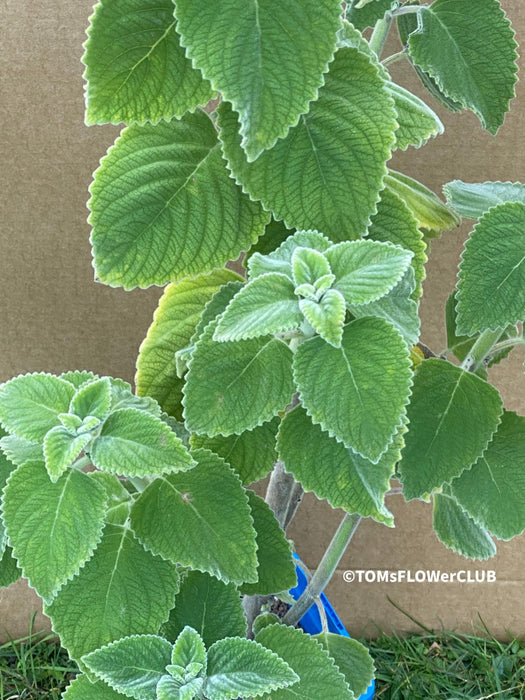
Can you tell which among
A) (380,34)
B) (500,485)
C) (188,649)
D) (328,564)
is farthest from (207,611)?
(380,34)

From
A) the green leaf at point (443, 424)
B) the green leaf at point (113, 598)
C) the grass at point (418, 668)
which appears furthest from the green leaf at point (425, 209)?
the grass at point (418, 668)

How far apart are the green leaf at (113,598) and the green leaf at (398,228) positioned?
0.28m

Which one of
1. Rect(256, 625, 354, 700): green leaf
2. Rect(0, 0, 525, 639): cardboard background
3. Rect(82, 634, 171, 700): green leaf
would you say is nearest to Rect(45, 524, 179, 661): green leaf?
Rect(82, 634, 171, 700): green leaf

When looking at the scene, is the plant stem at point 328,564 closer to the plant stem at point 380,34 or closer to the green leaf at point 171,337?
the green leaf at point 171,337

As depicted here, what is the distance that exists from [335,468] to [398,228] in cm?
18

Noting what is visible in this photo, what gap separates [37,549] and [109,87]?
0.98 ft

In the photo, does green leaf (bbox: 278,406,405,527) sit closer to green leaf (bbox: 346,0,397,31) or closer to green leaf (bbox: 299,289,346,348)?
green leaf (bbox: 299,289,346,348)

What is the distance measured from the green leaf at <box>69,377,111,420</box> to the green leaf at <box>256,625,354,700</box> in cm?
24

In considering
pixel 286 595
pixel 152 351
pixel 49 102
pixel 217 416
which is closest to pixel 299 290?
pixel 217 416

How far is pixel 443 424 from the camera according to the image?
608 mm

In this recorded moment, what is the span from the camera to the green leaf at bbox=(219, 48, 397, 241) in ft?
1.72

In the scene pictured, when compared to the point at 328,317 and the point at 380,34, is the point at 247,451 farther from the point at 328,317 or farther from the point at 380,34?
the point at 380,34

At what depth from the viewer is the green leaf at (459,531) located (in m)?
0.73

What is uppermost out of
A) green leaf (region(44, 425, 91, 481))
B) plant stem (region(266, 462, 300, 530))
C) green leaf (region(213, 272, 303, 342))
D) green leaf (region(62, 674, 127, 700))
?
green leaf (region(213, 272, 303, 342))
